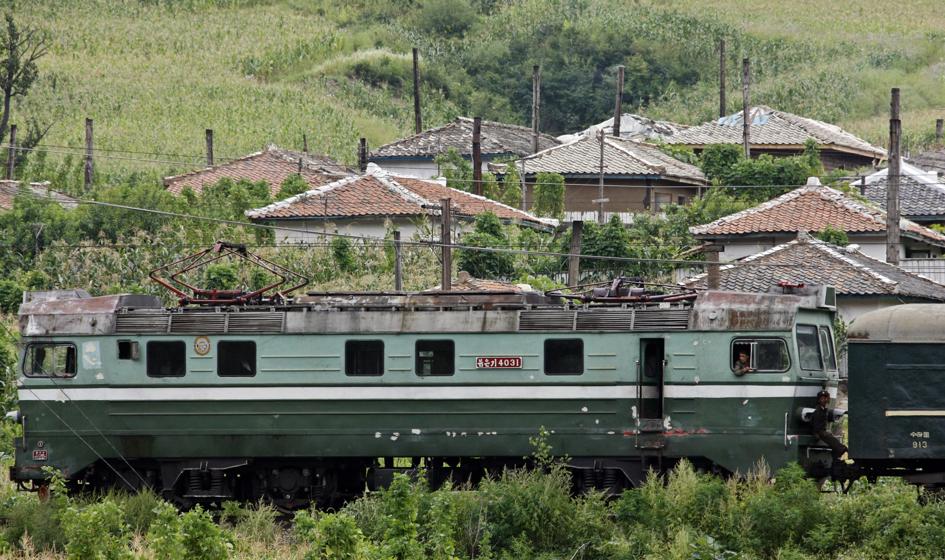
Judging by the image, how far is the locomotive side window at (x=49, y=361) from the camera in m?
22.4

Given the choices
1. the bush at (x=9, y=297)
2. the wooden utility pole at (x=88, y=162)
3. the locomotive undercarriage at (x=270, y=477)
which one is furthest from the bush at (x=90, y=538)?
the wooden utility pole at (x=88, y=162)

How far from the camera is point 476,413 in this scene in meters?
21.6

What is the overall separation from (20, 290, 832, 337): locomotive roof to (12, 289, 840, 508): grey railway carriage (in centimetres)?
3

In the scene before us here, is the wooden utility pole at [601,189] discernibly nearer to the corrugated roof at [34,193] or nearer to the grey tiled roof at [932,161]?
the grey tiled roof at [932,161]

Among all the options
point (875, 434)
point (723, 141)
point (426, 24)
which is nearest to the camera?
point (875, 434)

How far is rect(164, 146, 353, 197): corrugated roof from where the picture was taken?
5588 cm

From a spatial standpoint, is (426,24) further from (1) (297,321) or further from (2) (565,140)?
(1) (297,321)

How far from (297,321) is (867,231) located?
24.9m

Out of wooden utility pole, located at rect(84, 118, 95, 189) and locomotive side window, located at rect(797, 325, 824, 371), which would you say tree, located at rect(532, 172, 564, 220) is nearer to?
wooden utility pole, located at rect(84, 118, 95, 189)

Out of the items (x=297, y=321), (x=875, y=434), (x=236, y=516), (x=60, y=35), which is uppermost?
(x=60, y=35)

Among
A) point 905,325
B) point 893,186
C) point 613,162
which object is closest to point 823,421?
point 905,325

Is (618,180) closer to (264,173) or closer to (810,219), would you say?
(810,219)

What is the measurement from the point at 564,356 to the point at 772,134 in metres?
45.6

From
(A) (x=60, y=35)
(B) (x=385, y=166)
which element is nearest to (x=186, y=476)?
(B) (x=385, y=166)
